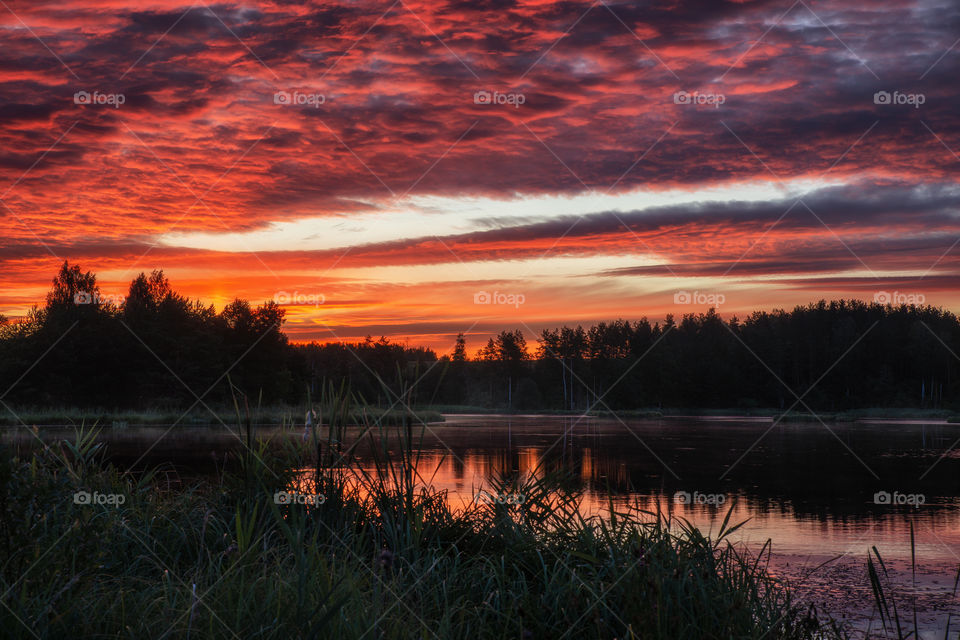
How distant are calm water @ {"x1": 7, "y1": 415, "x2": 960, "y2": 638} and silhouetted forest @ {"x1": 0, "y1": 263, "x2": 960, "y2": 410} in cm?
A: 1773

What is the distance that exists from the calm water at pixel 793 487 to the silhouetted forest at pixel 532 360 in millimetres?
17725

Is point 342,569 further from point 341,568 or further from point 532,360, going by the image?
point 532,360

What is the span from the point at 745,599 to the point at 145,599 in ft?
12.5

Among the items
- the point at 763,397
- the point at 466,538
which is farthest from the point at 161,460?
the point at 763,397

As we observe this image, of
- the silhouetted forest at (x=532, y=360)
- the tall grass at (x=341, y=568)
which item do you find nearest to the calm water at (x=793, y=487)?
the tall grass at (x=341, y=568)

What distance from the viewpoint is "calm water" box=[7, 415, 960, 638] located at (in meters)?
8.49

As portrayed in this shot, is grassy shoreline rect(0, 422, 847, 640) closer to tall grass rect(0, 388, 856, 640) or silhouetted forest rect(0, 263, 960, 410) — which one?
tall grass rect(0, 388, 856, 640)

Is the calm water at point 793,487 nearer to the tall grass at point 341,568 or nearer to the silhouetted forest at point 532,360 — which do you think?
the tall grass at point 341,568

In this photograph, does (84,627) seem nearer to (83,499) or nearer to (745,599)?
(83,499)

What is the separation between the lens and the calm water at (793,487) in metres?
8.49

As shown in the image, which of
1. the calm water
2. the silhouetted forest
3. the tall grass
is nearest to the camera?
the tall grass

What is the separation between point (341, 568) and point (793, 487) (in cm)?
1525

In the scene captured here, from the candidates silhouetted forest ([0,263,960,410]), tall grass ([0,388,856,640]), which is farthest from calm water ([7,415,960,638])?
silhouetted forest ([0,263,960,410])

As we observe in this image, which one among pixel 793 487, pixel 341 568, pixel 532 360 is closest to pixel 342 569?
pixel 341 568
